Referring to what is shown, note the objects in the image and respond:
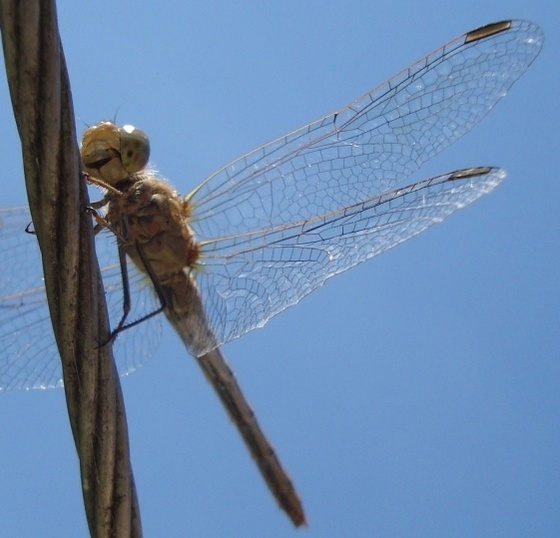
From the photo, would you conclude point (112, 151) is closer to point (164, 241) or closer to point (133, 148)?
point (133, 148)

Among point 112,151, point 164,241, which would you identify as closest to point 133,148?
point 112,151

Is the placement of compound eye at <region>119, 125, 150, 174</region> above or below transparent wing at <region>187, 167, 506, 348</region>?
above

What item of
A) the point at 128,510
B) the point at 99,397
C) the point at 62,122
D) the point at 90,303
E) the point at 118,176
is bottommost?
the point at 128,510

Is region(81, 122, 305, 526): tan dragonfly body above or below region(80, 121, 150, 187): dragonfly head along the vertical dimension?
below

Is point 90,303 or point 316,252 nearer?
point 90,303

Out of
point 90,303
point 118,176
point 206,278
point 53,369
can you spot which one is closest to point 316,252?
point 206,278

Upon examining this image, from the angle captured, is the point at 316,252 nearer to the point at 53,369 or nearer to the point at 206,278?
the point at 206,278
